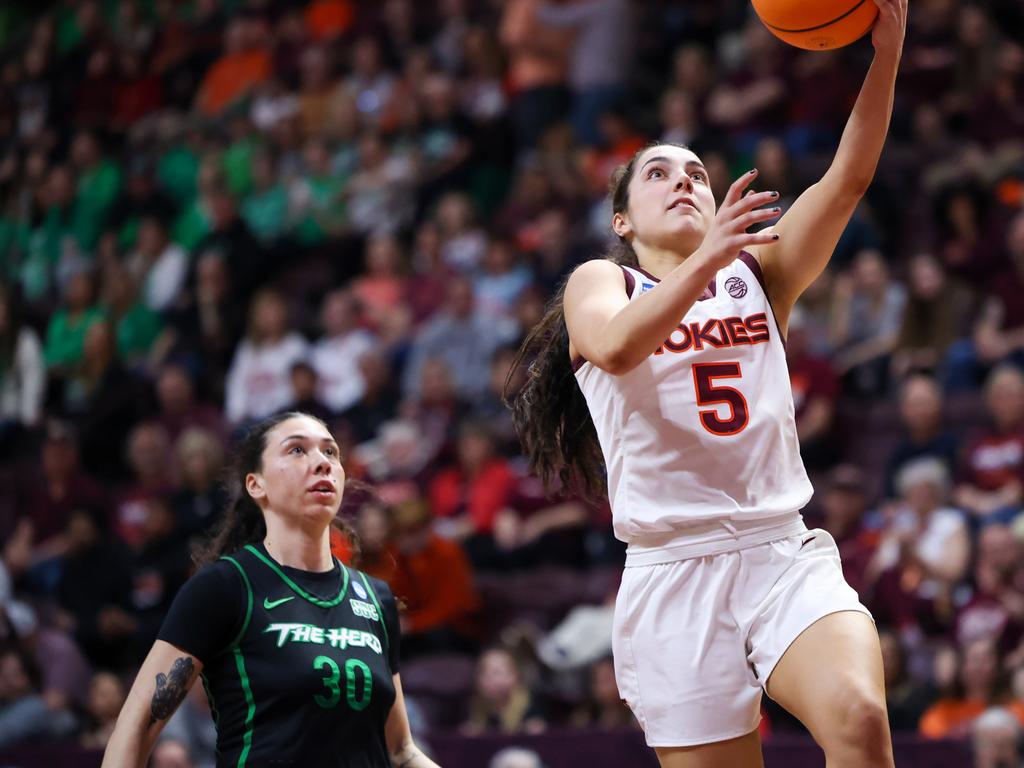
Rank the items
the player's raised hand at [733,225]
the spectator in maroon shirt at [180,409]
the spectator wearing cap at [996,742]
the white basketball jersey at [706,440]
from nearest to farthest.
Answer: the player's raised hand at [733,225] → the white basketball jersey at [706,440] → the spectator wearing cap at [996,742] → the spectator in maroon shirt at [180,409]

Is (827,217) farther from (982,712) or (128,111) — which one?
(128,111)

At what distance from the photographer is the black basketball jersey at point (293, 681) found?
4172 millimetres

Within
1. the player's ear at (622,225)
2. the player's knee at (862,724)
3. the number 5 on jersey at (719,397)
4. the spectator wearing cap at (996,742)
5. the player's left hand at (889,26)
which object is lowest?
the spectator wearing cap at (996,742)

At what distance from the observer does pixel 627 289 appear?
3984mm

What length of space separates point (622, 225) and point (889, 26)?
0.94 m

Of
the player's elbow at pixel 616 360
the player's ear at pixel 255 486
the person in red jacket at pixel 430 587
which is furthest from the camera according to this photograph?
the person in red jacket at pixel 430 587

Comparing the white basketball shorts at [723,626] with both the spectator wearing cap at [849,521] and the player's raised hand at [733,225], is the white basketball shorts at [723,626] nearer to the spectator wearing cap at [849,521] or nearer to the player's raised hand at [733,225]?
the player's raised hand at [733,225]

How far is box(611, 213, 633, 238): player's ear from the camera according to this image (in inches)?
170

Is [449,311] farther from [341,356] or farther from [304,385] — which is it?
[304,385]

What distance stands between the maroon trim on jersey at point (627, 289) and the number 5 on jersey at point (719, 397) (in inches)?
10.7

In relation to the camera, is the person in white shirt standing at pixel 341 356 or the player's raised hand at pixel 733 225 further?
the person in white shirt standing at pixel 341 356

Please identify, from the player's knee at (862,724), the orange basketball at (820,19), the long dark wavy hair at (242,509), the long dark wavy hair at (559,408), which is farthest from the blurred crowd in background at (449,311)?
the orange basketball at (820,19)

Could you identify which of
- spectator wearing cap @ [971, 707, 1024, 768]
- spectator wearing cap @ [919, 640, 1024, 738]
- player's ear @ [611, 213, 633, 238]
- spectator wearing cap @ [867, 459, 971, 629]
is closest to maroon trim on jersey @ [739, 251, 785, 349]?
player's ear @ [611, 213, 633, 238]

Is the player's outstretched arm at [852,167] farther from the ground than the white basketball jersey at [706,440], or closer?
farther from the ground
